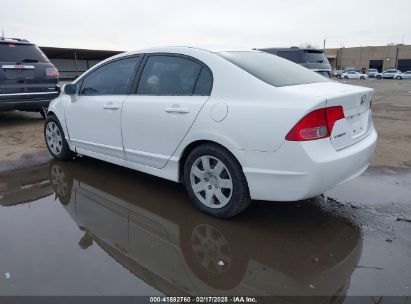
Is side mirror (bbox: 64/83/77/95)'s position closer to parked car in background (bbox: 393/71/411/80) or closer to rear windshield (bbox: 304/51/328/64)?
rear windshield (bbox: 304/51/328/64)

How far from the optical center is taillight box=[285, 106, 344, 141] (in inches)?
112

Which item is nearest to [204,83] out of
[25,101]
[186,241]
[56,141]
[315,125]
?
[315,125]

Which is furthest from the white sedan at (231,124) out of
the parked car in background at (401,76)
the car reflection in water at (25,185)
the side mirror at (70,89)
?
the parked car in background at (401,76)

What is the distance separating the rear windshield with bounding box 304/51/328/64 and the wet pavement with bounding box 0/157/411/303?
815 centimetres

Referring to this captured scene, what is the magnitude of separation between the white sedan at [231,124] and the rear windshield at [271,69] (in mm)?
16

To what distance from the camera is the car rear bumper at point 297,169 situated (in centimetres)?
289

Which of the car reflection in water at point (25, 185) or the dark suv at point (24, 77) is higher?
the dark suv at point (24, 77)

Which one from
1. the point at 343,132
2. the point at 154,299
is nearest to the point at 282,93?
the point at 343,132

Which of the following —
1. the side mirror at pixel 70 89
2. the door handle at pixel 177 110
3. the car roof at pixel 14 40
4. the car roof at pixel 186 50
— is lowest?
the door handle at pixel 177 110

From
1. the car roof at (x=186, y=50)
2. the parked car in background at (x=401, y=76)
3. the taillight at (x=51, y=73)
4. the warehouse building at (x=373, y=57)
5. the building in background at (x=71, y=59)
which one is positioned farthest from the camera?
the warehouse building at (x=373, y=57)

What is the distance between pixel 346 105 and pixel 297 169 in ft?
2.44

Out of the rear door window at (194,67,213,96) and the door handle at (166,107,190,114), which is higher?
the rear door window at (194,67,213,96)

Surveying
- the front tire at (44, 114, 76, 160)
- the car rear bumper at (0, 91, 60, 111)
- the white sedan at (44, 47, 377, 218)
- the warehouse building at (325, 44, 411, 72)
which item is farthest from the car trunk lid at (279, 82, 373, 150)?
the warehouse building at (325, 44, 411, 72)

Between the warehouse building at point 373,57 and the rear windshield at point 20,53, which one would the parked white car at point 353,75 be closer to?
the warehouse building at point 373,57
